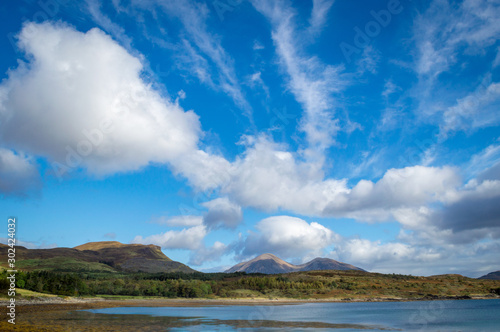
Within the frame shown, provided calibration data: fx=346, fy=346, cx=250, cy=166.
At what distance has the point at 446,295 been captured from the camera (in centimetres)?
19625

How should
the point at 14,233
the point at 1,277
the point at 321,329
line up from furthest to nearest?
the point at 1,277, the point at 321,329, the point at 14,233

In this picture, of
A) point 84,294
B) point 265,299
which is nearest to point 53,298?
point 84,294

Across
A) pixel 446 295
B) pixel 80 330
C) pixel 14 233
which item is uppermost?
pixel 14 233

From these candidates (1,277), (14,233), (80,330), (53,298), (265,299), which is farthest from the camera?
(265,299)

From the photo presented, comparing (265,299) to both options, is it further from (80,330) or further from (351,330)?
(80,330)

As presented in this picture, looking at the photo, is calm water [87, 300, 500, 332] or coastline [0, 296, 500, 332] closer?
coastline [0, 296, 500, 332]

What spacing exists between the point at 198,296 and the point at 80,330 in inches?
6226

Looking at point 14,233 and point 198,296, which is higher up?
point 14,233

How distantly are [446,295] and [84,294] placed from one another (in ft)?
638

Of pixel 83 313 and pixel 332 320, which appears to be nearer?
pixel 332 320

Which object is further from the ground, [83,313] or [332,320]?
[83,313]

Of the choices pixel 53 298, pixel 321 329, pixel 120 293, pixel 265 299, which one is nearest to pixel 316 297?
pixel 265 299

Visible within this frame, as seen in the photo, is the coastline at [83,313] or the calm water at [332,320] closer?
the coastline at [83,313]

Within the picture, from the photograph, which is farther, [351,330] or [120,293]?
[120,293]
